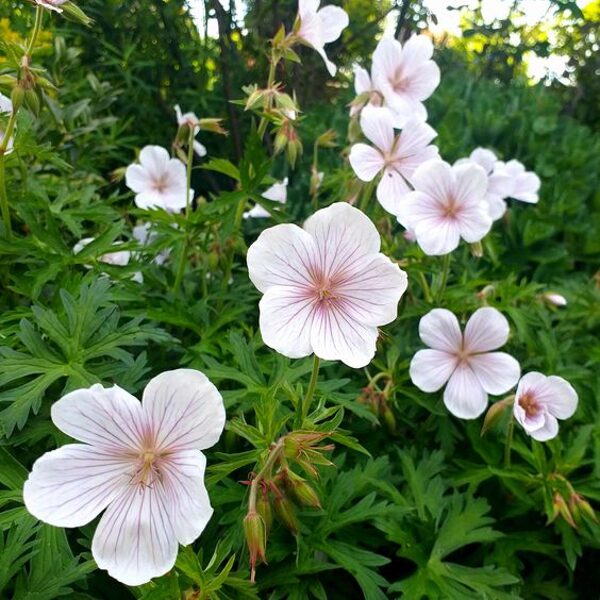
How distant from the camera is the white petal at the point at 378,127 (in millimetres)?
1445

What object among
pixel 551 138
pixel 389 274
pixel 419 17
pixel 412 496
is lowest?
pixel 412 496

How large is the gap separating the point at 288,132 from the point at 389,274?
2.07ft

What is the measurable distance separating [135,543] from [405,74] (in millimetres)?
1323

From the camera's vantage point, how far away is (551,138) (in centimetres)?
346

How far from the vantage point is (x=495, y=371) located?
1446mm

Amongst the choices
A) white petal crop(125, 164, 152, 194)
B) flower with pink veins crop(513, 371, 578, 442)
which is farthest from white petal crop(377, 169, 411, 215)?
white petal crop(125, 164, 152, 194)

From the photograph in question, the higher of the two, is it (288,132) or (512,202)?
(288,132)

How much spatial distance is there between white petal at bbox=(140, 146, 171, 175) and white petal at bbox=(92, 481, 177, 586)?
1.18 metres

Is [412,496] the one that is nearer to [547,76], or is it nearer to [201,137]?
[201,137]

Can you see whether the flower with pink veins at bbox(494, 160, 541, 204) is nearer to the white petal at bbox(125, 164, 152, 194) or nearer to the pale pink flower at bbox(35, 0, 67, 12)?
the white petal at bbox(125, 164, 152, 194)

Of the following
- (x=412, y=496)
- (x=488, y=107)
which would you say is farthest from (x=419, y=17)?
(x=412, y=496)

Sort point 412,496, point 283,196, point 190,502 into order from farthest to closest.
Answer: point 283,196, point 412,496, point 190,502

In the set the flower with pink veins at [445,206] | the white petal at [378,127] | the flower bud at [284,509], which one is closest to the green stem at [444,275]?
the flower with pink veins at [445,206]

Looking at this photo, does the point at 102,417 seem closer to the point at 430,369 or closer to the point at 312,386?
the point at 312,386
